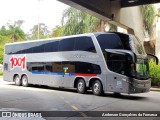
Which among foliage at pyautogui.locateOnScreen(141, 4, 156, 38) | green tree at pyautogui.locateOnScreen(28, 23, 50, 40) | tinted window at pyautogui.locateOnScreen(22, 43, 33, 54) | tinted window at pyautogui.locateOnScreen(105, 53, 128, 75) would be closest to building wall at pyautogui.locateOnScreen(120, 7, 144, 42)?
foliage at pyautogui.locateOnScreen(141, 4, 156, 38)

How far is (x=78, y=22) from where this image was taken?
31.9 m

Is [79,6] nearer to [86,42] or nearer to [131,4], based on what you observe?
[86,42]

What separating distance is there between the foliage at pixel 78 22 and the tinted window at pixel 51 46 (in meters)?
11.4

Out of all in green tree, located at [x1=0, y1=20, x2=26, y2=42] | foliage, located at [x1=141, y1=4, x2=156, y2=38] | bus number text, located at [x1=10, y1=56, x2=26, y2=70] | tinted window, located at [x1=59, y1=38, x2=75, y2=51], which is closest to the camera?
tinted window, located at [x1=59, y1=38, x2=75, y2=51]

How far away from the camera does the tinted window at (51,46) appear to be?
19.8 m

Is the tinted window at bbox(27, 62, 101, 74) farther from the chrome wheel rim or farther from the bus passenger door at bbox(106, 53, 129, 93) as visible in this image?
the bus passenger door at bbox(106, 53, 129, 93)

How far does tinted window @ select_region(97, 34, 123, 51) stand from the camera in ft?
52.2

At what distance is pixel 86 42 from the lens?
57.7 ft

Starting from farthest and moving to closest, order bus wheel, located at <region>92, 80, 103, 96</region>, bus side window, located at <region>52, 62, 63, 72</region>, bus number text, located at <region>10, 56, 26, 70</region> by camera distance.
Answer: bus number text, located at <region>10, 56, 26, 70</region>
bus side window, located at <region>52, 62, 63, 72</region>
bus wheel, located at <region>92, 80, 103, 96</region>

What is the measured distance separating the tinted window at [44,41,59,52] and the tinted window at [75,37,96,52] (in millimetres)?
2032

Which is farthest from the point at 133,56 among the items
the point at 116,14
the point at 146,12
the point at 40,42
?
the point at 146,12

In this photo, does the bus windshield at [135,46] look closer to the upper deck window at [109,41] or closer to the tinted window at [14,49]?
the upper deck window at [109,41]

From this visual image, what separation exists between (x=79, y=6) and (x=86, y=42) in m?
2.97

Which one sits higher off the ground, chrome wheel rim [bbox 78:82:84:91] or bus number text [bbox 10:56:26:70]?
bus number text [bbox 10:56:26:70]
